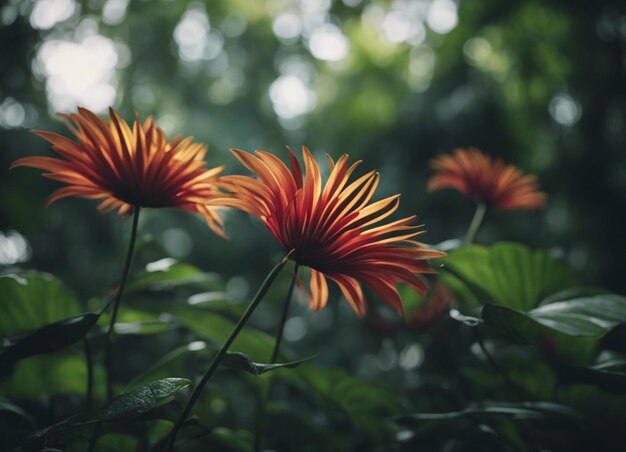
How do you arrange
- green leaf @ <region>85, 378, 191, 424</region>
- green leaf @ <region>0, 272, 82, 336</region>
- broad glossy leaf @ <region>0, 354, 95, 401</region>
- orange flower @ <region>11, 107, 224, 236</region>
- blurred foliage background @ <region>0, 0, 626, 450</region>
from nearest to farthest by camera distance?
green leaf @ <region>85, 378, 191, 424</region> < orange flower @ <region>11, 107, 224, 236</region> < green leaf @ <region>0, 272, 82, 336</region> < broad glossy leaf @ <region>0, 354, 95, 401</region> < blurred foliage background @ <region>0, 0, 626, 450</region>

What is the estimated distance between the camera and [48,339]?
0.56 m

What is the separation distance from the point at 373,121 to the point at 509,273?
282cm

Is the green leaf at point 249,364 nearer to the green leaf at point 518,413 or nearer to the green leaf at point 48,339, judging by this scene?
the green leaf at point 48,339

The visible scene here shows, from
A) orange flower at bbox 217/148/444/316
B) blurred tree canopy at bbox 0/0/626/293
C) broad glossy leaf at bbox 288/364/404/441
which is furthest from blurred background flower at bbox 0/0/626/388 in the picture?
orange flower at bbox 217/148/444/316

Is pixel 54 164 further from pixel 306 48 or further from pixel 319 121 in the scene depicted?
pixel 306 48

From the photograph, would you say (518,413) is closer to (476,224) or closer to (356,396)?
(356,396)

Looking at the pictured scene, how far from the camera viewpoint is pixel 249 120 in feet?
13.0

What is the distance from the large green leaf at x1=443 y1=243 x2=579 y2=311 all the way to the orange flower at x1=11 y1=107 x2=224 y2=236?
1.46 feet

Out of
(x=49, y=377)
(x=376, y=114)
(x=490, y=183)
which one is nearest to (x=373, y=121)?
(x=376, y=114)

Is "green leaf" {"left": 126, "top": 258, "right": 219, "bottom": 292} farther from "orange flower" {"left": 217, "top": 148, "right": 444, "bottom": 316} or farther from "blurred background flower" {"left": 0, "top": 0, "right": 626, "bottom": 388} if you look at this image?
"blurred background flower" {"left": 0, "top": 0, "right": 626, "bottom": 388}

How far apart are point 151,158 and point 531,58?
2881mm

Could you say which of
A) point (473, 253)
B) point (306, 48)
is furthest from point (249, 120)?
point (473, 253)

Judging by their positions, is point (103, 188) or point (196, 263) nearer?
point (103, 188)

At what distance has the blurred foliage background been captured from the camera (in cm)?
229
